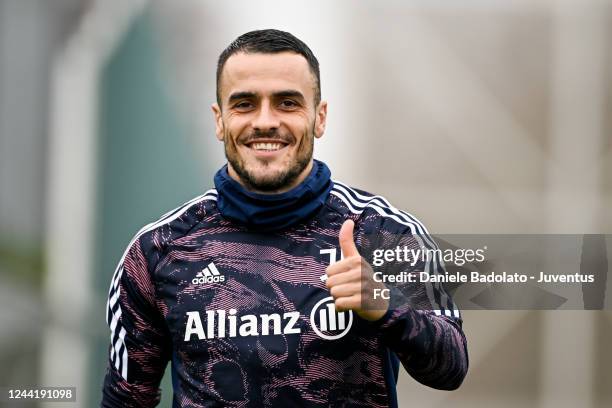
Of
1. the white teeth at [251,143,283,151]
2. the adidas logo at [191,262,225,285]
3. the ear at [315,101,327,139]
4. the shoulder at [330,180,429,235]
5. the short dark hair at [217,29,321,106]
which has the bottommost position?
the adidas logo at [191,262,225,285]

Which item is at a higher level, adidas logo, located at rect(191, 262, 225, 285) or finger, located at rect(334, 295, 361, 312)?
adidas logo, located at rect(191, 262, 225, 285)

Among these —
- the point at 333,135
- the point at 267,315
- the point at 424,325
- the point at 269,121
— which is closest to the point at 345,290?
the point at 424,325

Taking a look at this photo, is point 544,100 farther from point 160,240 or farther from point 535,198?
point 160,240

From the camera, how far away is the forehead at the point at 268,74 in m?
1.39

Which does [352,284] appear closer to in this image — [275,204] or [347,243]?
[347,243]

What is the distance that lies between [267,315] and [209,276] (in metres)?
0.13

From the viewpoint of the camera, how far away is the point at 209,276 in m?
1.40

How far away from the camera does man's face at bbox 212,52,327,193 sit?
4.52 ft

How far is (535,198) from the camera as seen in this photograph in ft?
7.62

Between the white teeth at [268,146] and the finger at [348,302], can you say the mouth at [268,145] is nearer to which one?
the white teeth at [268,146]

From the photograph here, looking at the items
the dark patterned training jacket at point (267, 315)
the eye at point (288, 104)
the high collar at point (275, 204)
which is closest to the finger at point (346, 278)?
the dark patterned training jacket at point (267, 315)

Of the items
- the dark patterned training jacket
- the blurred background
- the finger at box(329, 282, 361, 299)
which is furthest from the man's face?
the blurred background

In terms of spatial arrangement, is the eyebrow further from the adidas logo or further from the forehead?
the adidas logo

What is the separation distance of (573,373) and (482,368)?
10.7 inches
